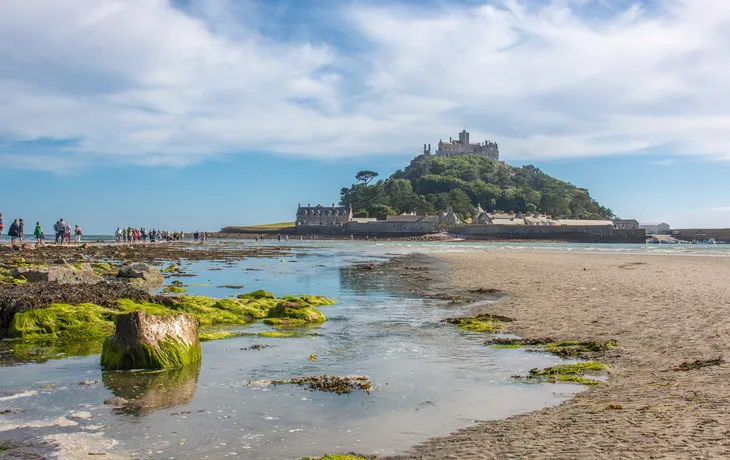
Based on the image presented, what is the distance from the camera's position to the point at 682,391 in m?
6.36

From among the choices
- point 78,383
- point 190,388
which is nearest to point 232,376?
point 190,388

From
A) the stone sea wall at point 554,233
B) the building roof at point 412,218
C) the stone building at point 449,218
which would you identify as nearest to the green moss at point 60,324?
the stone sea wall at point 554,233

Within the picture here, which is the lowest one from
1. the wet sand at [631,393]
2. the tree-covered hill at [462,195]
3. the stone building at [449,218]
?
the wet sand at [631,393]

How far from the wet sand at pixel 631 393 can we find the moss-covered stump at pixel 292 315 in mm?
4122

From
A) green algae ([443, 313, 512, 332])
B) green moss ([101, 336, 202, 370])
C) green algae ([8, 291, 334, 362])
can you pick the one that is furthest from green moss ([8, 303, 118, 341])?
green algae ([443, 313, 512, 332])

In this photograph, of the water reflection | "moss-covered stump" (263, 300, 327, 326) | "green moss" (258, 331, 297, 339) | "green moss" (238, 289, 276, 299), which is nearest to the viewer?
the water reflection

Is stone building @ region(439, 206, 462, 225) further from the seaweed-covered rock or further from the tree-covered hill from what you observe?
the seaweed-covered rock

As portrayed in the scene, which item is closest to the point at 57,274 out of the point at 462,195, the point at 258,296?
the point at 258,296

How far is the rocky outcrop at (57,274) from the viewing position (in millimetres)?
14633

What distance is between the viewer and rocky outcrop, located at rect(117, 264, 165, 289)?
57.4ft

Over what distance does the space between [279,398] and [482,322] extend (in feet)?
21.1

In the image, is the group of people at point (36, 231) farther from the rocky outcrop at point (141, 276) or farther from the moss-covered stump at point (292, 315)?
the moss-covered stump at point (292, 315)

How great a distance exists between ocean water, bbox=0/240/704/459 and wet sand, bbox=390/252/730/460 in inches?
18.7

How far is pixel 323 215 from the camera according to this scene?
508 feet
